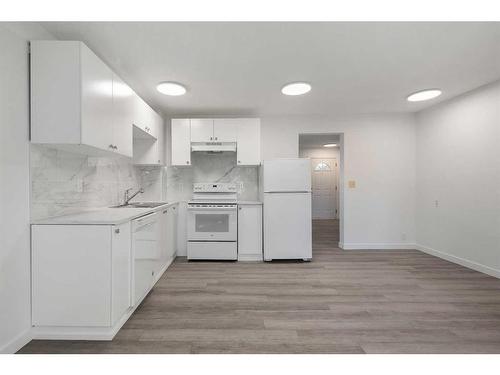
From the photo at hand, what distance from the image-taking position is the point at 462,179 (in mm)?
3422

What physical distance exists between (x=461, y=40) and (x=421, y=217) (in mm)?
2962

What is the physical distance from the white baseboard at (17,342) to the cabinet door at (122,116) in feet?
4.93

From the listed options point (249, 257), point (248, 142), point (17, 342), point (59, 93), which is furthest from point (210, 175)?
point (17, 342)

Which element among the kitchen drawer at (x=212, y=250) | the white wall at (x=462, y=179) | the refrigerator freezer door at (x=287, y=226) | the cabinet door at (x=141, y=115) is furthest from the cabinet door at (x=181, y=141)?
the white wall at (x=462, y=179)

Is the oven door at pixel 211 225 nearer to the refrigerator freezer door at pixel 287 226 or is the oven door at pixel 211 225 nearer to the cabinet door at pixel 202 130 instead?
the refrigerator freezer door at pixel 287 226

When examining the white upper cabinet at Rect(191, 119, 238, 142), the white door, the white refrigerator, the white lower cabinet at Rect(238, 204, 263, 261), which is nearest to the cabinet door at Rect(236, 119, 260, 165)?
the white upper cabinet at Rect(191, 119, 238, 142)

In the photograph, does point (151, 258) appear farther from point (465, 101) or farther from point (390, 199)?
point (465, 101)

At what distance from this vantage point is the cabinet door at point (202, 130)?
384cm

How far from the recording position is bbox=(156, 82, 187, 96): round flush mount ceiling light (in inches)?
114

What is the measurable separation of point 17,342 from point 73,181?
1.27m

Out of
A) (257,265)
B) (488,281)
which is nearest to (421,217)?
(488,281)

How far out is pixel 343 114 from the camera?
4.28m

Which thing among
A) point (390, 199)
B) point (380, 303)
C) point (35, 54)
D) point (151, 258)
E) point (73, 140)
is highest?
point (35, 54)

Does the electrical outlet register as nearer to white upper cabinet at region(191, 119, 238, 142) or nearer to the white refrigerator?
white upper cabinet at region(191, 119, 238, 142)
